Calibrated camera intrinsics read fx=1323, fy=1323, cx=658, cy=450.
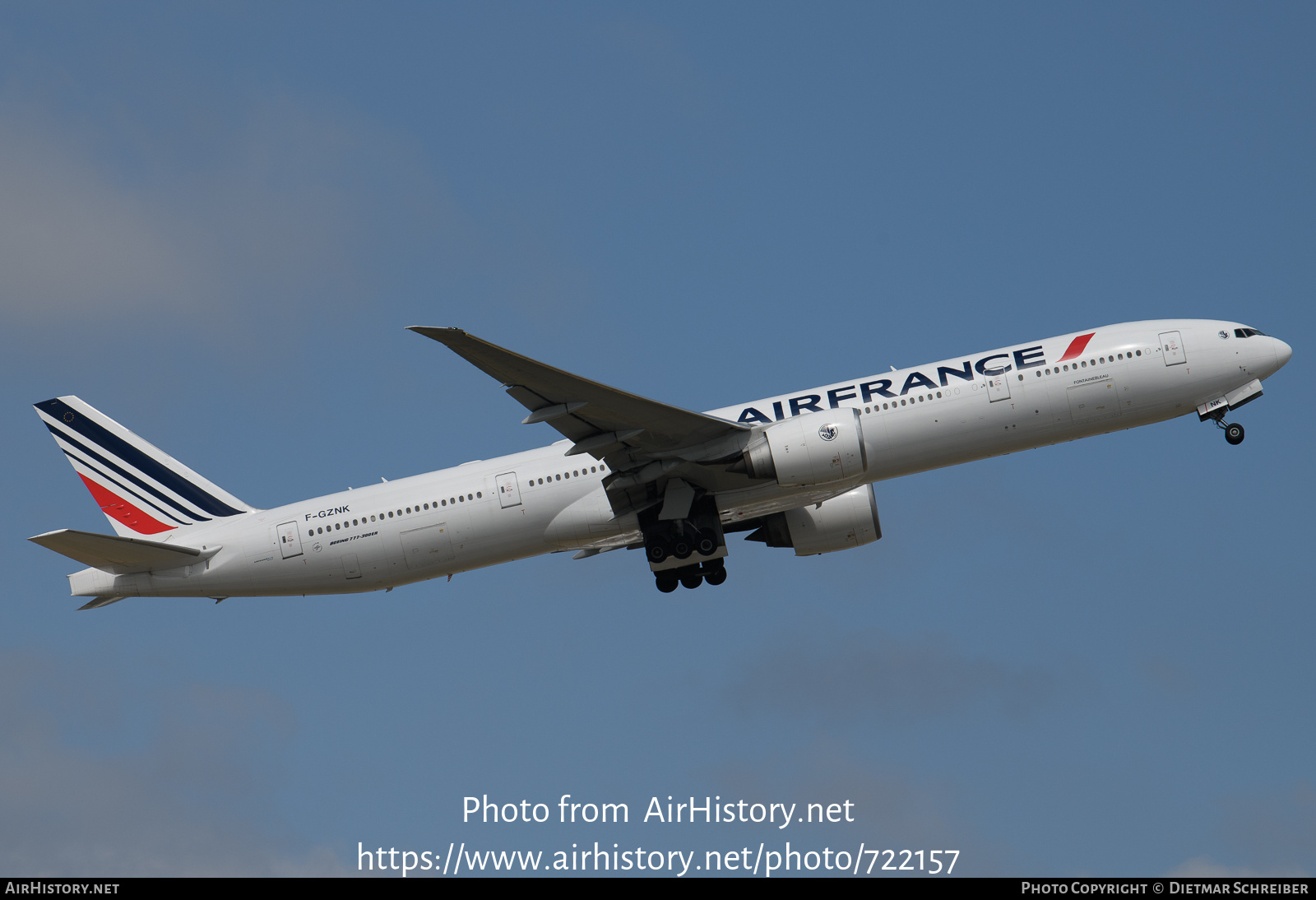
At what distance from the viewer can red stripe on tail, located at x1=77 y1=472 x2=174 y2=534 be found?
123 feet

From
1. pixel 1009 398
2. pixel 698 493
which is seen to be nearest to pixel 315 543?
pixel 698 493

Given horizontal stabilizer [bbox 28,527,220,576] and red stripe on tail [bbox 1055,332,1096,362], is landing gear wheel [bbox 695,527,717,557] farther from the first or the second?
horizontal stabilizer [bbox 28,527,220,576]

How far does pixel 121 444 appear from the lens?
3834cm

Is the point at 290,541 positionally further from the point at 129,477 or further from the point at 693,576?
the point at 693,576

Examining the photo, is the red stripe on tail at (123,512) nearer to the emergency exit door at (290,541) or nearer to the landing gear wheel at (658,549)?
the emergency exit door at (290,541)

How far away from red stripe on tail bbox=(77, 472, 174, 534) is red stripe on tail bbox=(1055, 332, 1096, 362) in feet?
81.5

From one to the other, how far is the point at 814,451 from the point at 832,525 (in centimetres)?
671

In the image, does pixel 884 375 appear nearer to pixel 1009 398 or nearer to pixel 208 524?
pixel 1009 398

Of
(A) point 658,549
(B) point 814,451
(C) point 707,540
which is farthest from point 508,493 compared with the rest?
(B) point 814,451

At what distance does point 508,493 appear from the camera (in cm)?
3459

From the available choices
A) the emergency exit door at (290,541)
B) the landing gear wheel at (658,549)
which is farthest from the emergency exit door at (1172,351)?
the emergency exit door at (290,541)

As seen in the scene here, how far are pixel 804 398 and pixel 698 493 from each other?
3766 mm

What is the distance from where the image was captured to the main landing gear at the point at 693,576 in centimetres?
3725
